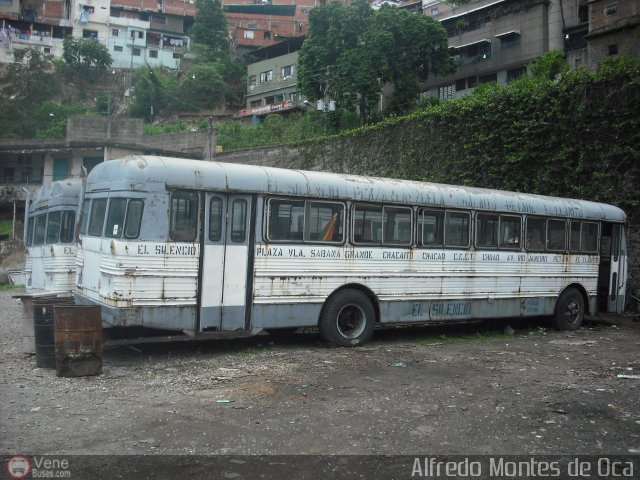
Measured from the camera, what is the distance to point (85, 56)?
59906 millimetres

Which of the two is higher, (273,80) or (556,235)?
(273,80)

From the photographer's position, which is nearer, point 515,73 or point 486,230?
point 486,230

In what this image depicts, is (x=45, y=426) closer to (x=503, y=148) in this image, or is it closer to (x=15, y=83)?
(x=503, y=148)

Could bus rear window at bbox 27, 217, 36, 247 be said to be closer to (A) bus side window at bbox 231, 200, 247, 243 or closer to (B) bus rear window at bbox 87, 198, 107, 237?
(B) bus rear window at bbox 87, 198, 107, 237

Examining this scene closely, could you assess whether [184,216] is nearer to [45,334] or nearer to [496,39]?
[45,334]

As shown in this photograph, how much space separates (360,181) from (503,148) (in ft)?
30.3

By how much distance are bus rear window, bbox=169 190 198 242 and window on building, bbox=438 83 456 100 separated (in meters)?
36.5

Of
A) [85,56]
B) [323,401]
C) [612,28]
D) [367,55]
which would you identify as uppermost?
[85,56]

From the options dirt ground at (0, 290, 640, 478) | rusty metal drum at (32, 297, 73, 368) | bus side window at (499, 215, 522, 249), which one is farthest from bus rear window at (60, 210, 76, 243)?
bus side window at (499, 215, 522, 249)

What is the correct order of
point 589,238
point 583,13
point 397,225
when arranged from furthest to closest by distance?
point 583,13
point 589,238
point 397,225

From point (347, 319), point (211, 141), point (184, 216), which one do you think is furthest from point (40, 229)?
point (211, 141)

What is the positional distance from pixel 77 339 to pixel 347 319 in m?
4.31

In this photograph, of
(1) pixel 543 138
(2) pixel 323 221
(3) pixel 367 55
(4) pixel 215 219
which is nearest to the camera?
(4) pixel 215 219

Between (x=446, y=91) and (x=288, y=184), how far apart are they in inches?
1415
